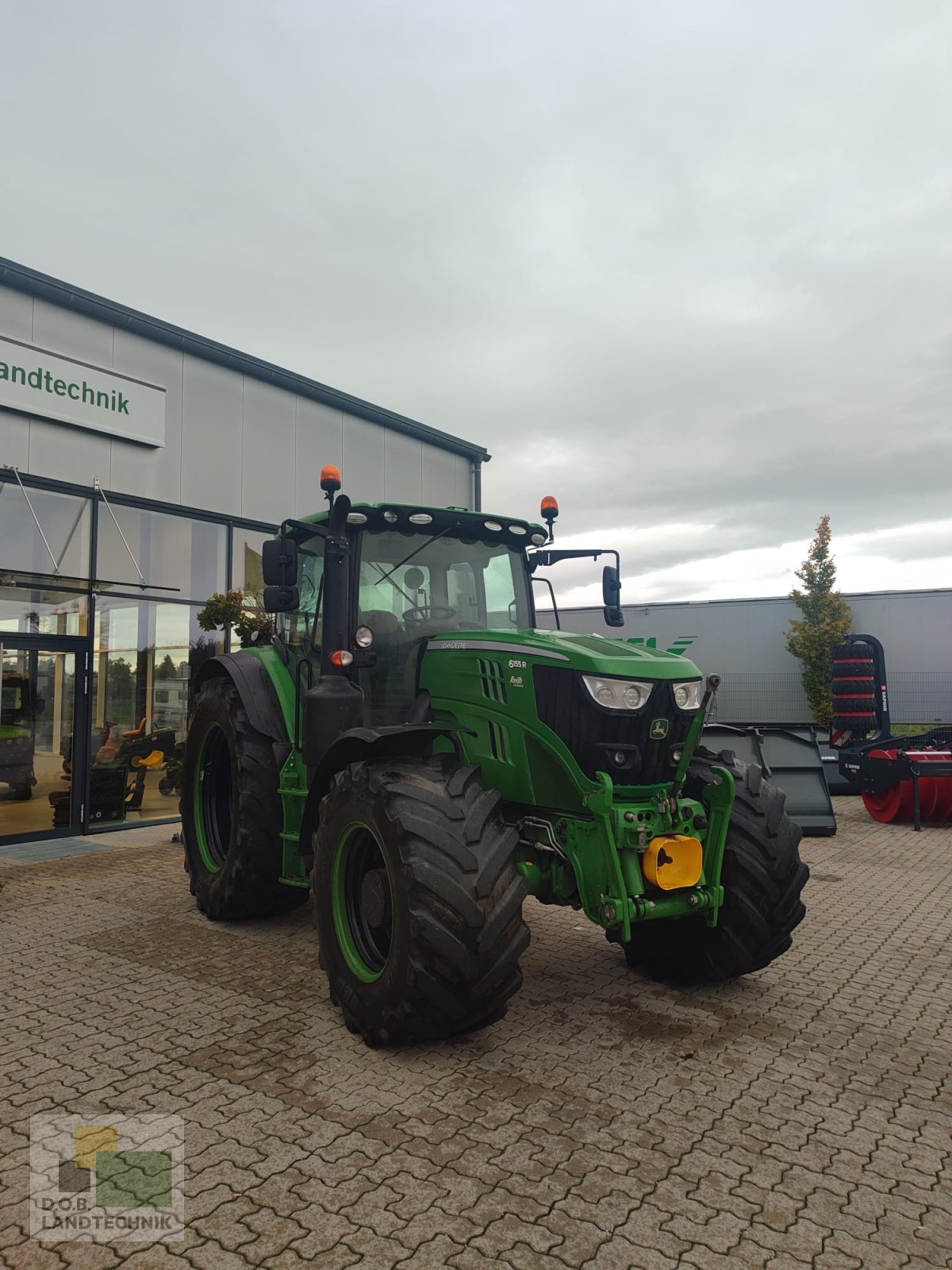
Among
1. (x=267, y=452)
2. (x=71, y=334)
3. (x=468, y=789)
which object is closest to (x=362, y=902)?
(x=468, y=789)

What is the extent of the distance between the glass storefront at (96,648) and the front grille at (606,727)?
19.7 feet

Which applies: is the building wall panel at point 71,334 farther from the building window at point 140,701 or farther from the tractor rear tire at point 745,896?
the tractor rear tire at point 745,896

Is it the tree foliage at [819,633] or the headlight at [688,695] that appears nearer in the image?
the headlight at [688,695]

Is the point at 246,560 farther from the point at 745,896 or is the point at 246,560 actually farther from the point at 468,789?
the point at 745,896

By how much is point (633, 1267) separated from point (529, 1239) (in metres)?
0.31

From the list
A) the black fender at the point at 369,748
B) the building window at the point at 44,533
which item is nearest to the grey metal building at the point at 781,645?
the building window at the point at 44,533

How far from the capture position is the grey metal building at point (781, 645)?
20219 mm

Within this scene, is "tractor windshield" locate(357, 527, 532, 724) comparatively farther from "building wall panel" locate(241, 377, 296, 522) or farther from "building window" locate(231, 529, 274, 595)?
"building wall panel" locate(241, 377, 296, 522)

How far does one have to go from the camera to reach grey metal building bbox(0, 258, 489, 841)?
9156 mm

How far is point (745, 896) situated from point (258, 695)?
10.9 ft

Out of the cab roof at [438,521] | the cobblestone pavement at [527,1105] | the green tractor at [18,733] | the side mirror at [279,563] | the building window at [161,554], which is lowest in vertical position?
the cobblestone pavement at [527,1105]

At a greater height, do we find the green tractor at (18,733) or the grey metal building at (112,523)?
the grey metal building at (112,523)

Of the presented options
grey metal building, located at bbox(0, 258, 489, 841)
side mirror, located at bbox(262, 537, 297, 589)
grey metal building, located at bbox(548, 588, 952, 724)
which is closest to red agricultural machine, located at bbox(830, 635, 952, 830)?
grey metal building, located at bbox(0, 258, 489, 841)

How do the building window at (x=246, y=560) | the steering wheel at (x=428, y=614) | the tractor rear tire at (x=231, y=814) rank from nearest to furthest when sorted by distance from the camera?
the steering wheel at (x=428, y=614), the tractor rear tire at (x=231, y=814), the building window at (x=246, y=560)
